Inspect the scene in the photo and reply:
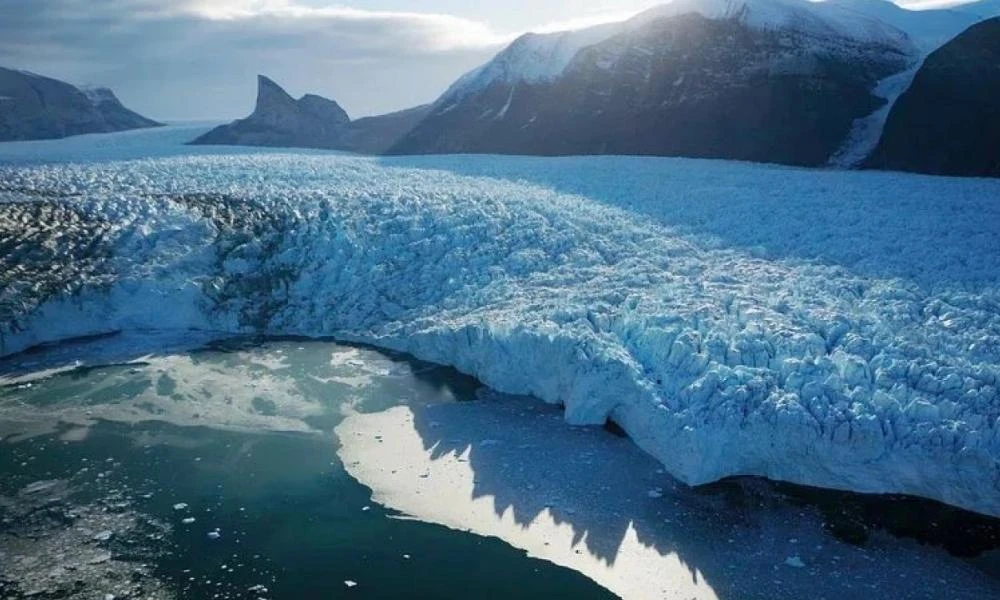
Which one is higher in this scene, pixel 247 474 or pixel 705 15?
pixel 705 15

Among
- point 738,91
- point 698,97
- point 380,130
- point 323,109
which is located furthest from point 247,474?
point 323,109

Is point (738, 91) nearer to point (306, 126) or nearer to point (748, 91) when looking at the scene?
point (748, 91)

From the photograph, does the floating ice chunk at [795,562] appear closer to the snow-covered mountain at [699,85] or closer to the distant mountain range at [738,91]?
the distant mountain range at [738,91]

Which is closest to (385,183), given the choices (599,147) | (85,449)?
(599,147)

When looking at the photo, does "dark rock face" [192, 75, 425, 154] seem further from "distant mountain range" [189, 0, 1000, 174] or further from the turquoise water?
the turquoise water

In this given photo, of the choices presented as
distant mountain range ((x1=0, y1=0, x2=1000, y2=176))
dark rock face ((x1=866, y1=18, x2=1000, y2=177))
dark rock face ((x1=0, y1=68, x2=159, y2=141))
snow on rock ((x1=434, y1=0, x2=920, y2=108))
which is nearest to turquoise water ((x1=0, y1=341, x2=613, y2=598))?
A: dark rock face ((x1=866, y1=18, x2=1000, y2=177))

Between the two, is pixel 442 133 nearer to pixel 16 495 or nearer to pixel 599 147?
pixel 599 147
